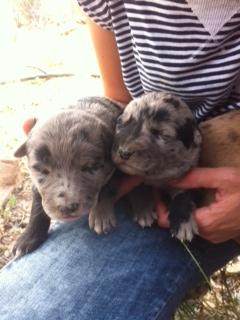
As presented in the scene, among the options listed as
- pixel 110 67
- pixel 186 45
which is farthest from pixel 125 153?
pixel 110 67

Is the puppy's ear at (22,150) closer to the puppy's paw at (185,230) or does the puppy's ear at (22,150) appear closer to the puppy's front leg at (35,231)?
the puppy's front leg at (35,231)

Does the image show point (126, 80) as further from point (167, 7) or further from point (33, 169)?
point (33, 169)

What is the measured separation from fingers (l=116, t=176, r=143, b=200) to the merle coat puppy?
82 mm

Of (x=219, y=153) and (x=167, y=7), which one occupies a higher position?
(x=167, y=7)

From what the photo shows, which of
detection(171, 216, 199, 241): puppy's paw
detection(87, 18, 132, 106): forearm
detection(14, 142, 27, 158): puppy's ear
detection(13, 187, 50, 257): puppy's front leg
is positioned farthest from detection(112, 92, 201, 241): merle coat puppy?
detection(87, 18, 132, 106): forearm

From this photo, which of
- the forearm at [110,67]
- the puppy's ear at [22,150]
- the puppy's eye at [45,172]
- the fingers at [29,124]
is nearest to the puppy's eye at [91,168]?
the puppy's eye at [45,172]

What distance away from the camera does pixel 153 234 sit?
8.19 feet

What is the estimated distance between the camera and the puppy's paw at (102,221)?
7.97 ft

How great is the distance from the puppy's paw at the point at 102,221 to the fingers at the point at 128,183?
3.7 inches

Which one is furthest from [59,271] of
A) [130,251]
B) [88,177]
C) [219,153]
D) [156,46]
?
[156,46]

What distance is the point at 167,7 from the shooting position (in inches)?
92.3

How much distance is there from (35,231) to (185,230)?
0.68 meters

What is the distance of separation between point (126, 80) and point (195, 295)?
98 cm

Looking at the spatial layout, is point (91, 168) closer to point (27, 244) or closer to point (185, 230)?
point (185, 230)
